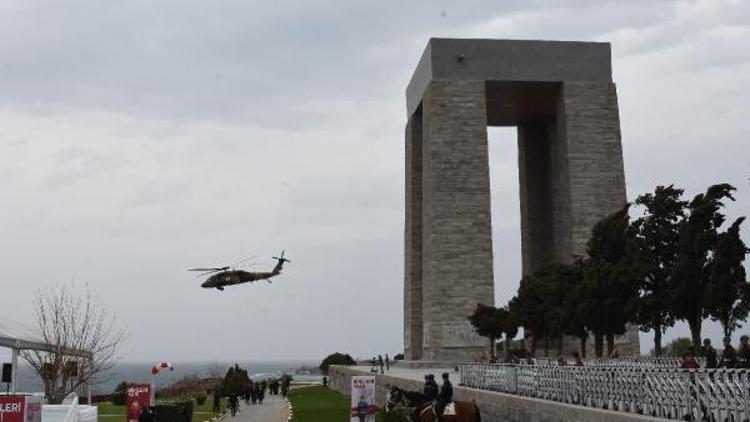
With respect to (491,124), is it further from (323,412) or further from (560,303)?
(323,412)

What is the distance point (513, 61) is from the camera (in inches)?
2218

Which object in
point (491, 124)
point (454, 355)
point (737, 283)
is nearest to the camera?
point (737, 283)

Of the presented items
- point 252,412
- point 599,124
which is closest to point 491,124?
point 599,124

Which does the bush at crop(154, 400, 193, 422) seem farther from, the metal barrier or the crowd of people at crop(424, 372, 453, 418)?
the metal barrier

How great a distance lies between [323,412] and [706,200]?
1848 cm

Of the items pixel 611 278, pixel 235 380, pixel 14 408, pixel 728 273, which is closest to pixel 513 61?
pixel 611 278

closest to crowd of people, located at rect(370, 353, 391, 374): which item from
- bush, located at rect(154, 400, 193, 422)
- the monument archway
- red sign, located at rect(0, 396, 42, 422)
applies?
the monument archway

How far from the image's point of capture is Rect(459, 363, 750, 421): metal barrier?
11.1 metres

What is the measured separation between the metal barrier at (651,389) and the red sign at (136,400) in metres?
10.1

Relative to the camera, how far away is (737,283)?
2459 centimetres

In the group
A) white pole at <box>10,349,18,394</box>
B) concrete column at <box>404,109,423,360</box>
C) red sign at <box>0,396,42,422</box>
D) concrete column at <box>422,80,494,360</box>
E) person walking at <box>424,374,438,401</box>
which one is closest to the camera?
red sign at <box>0,396,42,422</box>

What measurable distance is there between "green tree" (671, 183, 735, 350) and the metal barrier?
9.34m

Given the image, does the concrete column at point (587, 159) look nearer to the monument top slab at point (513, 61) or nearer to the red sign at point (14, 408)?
the monument top slab at point (513, 61)

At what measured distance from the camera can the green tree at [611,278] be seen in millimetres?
30531
